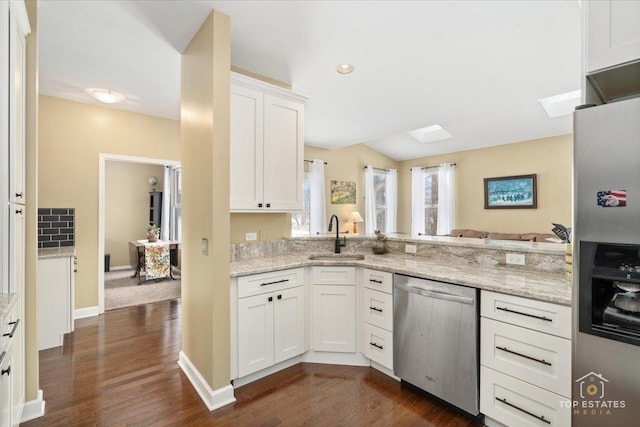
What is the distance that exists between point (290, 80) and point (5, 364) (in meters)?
2.94

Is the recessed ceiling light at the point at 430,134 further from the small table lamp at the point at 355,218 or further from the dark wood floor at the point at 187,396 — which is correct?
the dark wood floor at the point at 187,396

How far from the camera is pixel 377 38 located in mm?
2400

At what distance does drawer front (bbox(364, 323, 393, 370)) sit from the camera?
7.64ft

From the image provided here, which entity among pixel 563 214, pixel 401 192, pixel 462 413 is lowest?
pixel 462 413

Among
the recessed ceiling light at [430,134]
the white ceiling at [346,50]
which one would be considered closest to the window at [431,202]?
the recessed ceiling light at [430,134]

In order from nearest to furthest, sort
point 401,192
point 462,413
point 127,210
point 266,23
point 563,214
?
point 462,413
point 266,23
point 563,214
point 127,210
point 401,192

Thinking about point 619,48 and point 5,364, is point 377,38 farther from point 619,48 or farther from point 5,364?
point 5,364

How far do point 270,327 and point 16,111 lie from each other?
2.06 meters

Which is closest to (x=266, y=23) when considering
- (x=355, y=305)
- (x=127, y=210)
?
(x=355, y=305)

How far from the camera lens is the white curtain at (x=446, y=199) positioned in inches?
263

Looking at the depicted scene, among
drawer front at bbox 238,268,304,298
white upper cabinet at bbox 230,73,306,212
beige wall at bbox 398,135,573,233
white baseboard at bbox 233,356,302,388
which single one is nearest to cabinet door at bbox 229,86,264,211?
white upper cabinet at bbox 230,73,306,212

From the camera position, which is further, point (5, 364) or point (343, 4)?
point (343, 4)

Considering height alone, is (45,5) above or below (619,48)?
above

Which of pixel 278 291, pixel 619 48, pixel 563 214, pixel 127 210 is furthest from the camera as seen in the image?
pixel 127 210
